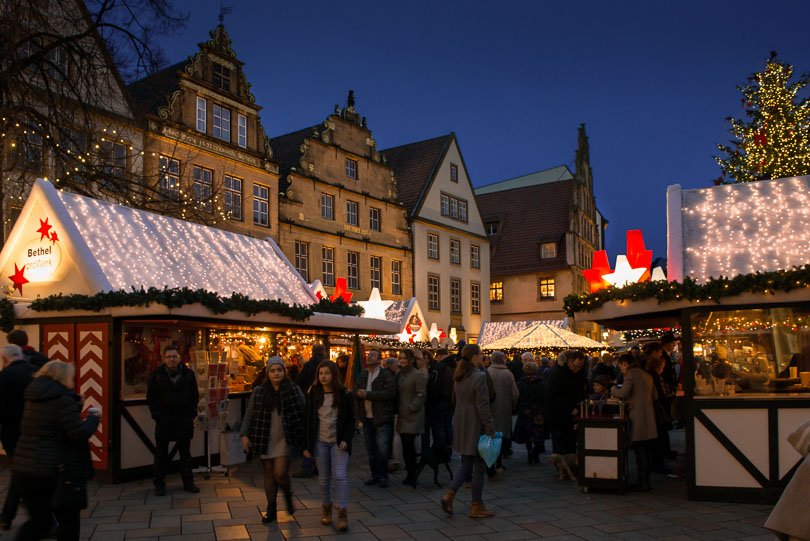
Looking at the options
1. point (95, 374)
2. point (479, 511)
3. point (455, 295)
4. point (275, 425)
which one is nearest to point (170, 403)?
point (95, 374)

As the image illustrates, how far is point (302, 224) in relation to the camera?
1137 inches

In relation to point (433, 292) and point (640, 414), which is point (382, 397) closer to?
point (640, 414)

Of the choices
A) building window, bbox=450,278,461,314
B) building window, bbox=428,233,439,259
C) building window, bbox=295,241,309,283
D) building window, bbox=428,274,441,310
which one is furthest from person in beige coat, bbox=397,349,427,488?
building window, bbox=450,278,461,314

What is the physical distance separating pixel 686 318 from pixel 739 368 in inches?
33.6

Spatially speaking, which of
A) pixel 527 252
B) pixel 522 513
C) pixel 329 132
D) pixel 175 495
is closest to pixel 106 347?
pixel 175 495

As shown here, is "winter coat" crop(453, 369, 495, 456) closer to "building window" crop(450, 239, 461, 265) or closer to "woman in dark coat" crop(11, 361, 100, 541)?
"woman in dark coat" crop(11, 361, 100, 541)

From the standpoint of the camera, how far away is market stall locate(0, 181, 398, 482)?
10.2m

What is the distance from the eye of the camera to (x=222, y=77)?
85.4ft

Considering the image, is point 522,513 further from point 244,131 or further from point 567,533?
point 244,131

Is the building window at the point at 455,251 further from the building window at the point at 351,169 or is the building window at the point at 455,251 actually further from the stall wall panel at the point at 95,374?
Result: the stall wall panel at the point at 95,374

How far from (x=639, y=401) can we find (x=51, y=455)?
6.82m

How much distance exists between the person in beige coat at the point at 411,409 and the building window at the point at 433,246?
27034 mm

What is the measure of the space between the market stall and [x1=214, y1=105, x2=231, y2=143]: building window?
1312 centimetres

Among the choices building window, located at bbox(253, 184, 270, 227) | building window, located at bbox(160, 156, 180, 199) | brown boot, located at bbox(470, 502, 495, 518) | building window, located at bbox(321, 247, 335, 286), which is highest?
building window, located at bbox(253, 184, 270, 227)
